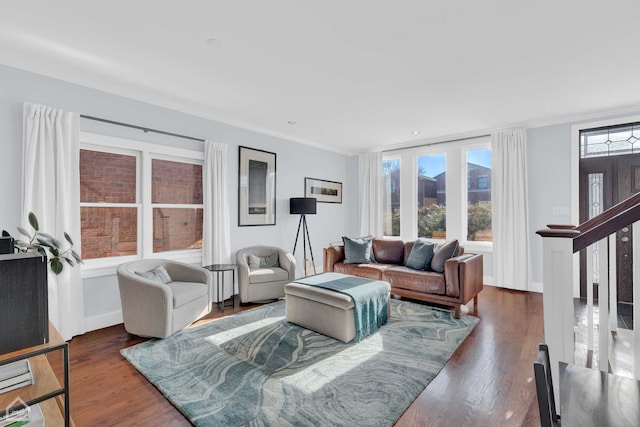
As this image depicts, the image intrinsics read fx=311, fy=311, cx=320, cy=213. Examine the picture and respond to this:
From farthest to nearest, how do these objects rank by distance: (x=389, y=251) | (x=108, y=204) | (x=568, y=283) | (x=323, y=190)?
(x=323, y=190)
(x=389, y=251)
(x=108, y=204)
(x=568, y=283)

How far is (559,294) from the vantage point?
1.48m

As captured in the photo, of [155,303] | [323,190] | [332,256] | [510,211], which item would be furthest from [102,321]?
[510,211]

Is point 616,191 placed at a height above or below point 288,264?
above

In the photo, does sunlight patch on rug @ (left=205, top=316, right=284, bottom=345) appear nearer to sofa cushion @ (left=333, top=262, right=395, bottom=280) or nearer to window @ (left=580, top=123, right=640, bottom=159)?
sofa cushion @ (left=333, top=262, right=395, bottom=280)

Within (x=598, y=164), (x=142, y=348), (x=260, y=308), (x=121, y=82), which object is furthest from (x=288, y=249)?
(x=598, y=164)

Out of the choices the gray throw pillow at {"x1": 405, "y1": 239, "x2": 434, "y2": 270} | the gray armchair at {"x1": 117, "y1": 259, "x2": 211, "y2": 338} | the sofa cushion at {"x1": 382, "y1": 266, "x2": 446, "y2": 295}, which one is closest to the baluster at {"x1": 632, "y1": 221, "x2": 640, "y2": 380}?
the sofa cushion at {"x1": 382, "y1": 266, "x2": 446, "y2": 295}

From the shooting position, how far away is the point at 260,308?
398 centimetres

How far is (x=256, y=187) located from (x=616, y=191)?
5.04 meters

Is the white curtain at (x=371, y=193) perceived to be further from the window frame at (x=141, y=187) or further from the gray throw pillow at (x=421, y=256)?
the window frame at (x=141, y=187)

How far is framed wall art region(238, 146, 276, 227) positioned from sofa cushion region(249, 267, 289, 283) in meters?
0.84

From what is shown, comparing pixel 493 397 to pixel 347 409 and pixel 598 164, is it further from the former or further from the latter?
pixel 598 164

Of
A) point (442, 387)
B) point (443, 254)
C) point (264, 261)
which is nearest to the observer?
point (442, 387)

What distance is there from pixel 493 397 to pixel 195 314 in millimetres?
2797

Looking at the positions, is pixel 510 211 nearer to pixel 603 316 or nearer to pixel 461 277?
pixel 461 277
